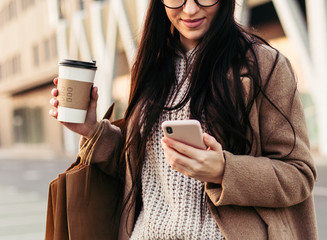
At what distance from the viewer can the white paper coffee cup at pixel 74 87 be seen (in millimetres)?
1600

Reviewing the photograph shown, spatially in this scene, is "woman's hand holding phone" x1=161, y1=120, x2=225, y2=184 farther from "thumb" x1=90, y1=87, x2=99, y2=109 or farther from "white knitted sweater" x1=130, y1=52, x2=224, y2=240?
"thumb" x1=90, y1=87, x2=99, y2=109

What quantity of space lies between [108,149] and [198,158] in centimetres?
49

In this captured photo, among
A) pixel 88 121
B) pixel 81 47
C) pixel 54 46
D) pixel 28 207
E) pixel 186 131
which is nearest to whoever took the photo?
A: pixel 186 131

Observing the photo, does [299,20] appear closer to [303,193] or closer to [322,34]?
[322,34]

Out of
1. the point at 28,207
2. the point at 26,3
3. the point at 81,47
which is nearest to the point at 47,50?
the point at 26,3

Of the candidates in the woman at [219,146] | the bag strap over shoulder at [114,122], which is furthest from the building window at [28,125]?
the woman at [219,146]

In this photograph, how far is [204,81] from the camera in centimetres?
153

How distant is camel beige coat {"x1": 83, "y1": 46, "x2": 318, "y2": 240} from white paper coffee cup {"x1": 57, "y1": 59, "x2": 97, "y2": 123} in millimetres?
491

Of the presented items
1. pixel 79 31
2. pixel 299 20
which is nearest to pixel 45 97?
pixel 79 31

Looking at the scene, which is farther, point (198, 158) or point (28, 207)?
point (28, 207)

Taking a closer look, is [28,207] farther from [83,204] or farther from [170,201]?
[170,201]

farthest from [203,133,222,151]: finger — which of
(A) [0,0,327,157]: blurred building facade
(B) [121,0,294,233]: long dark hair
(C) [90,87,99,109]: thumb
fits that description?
(A) [0,0,327,157]: blurred building facade

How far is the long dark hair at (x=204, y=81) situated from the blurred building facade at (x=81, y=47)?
0.29m

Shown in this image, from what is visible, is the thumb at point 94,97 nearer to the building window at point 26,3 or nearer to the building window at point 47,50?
the building window at point 47,50
